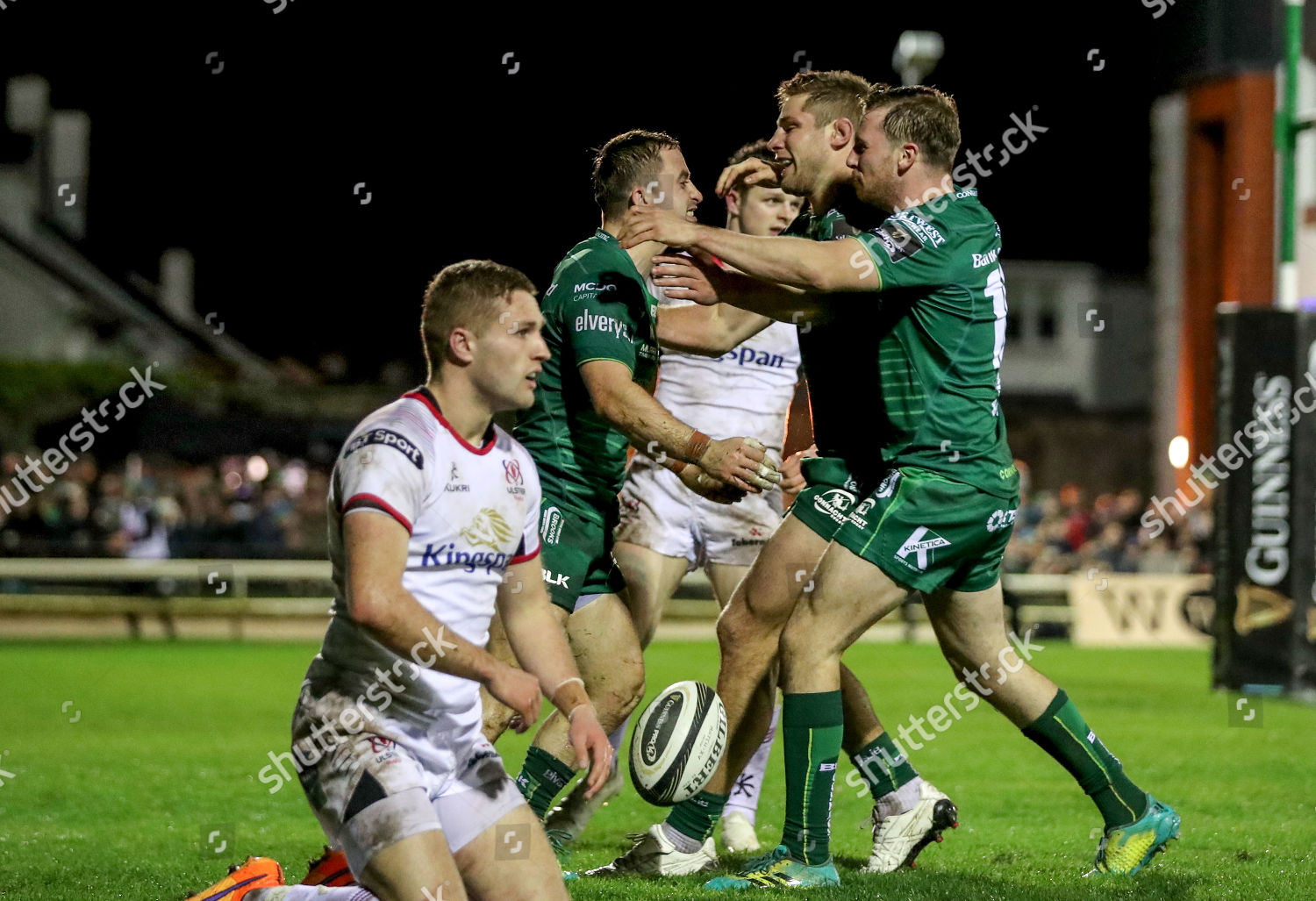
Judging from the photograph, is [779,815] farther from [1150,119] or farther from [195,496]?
[1150,119]

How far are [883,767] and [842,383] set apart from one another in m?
1.58

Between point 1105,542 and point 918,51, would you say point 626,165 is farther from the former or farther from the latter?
point 1105,542

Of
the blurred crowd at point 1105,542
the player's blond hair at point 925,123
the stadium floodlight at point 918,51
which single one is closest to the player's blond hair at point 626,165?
the player's blond hair at point 925,123

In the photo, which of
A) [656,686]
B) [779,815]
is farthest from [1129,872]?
A: [656,686]

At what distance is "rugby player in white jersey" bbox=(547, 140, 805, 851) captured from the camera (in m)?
6.65

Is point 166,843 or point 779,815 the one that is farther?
point 779,815

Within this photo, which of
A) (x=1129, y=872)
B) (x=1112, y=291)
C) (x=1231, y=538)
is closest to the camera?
(x=1129, y=872)

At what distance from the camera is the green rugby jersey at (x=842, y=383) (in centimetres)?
570

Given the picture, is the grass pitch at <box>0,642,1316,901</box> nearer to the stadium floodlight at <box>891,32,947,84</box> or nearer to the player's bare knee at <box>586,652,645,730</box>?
the player's bare knee at <box>586,652,645,730</box>

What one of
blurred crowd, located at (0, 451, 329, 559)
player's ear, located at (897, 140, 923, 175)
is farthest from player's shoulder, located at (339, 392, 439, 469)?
blurred crowd, located at (0, 451, 329, 559)

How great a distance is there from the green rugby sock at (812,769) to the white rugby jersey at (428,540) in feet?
5.23

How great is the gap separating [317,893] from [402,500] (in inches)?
48.3

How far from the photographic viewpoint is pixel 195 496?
26281 millimetres

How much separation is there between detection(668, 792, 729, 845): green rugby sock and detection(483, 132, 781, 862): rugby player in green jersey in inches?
17.4
